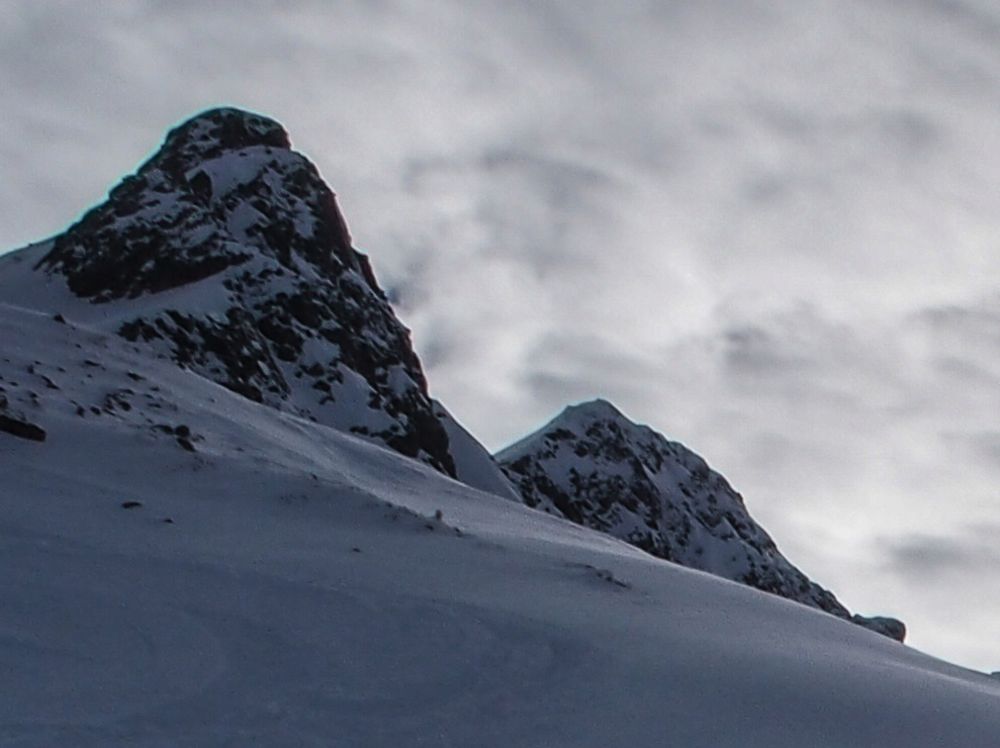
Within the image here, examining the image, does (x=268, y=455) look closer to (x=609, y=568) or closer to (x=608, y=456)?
(x=609, y=568)

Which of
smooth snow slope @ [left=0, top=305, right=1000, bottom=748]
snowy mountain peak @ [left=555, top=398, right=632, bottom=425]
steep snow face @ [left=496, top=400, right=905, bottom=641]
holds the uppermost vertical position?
snowy mountain peak @ [left=555, top=398, right=632, bottom=425]

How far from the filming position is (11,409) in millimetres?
16297

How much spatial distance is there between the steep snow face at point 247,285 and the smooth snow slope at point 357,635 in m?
40.6

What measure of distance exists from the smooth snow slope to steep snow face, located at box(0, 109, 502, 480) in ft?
133

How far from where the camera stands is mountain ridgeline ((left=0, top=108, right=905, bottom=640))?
64.9m

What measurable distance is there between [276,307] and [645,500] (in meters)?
53.8

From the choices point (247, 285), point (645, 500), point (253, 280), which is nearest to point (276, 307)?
point (247, 285)

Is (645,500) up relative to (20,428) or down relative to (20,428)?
up

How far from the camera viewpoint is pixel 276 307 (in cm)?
7369

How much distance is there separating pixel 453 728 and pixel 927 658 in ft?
30.5

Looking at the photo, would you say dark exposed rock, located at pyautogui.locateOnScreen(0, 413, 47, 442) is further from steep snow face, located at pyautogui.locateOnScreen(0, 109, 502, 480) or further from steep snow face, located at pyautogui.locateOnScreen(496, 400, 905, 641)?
steep snow face, located at pyautogui.locateOnScreen(496, 400, 905, 641)

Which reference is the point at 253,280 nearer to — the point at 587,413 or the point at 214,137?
the point at 214,137

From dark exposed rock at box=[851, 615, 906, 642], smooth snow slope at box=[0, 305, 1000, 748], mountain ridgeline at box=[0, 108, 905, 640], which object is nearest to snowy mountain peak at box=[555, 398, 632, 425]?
mountain ridgeline at box=[0, 108, 905, 640]

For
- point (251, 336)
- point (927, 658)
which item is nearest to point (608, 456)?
point (251, 336)
